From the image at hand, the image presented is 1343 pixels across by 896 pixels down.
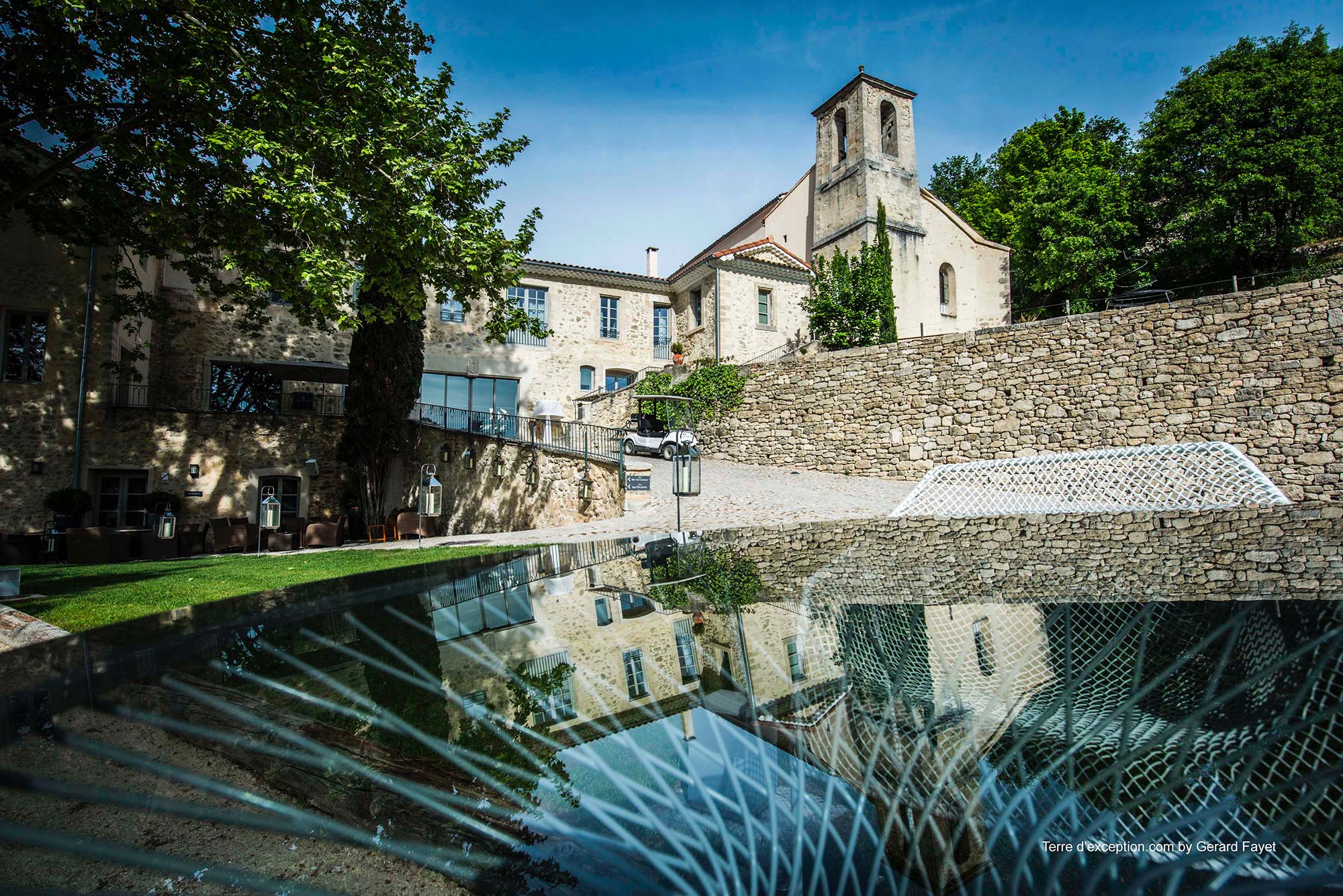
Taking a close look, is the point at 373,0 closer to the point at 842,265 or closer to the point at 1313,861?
the point at 1313,861

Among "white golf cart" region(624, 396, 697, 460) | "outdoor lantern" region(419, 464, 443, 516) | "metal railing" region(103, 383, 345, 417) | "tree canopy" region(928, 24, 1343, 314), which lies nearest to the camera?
"outdoor lantern" region(419, 464, 443, 516)

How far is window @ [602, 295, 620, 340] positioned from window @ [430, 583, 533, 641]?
2099 centimetres

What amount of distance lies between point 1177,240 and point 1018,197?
7.79 meters

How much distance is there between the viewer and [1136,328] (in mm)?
12352

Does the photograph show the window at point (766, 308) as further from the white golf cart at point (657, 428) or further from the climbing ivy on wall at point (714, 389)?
the white golf cart at point (657, 428)

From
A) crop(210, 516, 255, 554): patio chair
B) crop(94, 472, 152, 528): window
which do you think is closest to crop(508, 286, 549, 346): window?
crop(94, 472, 152, 528): window

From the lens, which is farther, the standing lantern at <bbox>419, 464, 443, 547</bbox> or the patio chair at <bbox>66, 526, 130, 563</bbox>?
the standing lantern at <bbox>419, 464, 443, 547</bbox>

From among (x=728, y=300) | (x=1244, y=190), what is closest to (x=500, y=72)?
(x=728, y=300)

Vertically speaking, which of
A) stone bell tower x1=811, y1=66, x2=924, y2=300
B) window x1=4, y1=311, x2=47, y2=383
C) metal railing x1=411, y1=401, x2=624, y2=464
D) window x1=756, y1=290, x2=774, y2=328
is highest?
stone bell tower x1=811, y1=66, x2=924, y2=300

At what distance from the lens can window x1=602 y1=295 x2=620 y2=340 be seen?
23391 millimetres

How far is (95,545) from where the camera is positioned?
10.4 metres

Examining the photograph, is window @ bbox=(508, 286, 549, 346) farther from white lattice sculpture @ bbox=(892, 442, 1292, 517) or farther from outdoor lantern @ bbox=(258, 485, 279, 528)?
white lattice sculpture @ bbox=(892, 442, 1292, 517)

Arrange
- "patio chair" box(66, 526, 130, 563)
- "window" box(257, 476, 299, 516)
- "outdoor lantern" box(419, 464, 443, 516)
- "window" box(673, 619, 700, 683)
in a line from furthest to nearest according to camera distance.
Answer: "window" box(257, 476, 299, 516)
"outdoor lantern" box(419, 464, 443, 516)
"patio chair" box(66, 526, 130, 563)
"window" box(673, 619, 700, 683)

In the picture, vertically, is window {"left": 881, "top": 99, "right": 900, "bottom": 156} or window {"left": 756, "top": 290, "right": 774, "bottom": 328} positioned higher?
window {"left": 881, "top": 99, "right": 900, "bottom": 156}
